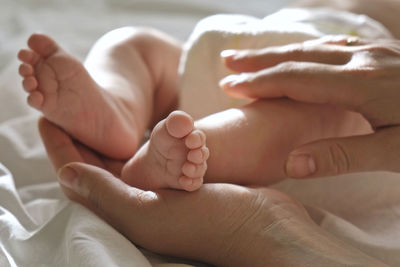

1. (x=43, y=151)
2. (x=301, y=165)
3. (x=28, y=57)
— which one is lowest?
(x=43, y=151)

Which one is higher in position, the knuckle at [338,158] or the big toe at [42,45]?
the big toe at [42,45]

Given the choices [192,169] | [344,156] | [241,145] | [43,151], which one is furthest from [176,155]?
[43,151]

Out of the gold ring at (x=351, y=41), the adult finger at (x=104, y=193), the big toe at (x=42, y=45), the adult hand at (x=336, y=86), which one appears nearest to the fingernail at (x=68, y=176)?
the adult finger at (x=104, y=193)

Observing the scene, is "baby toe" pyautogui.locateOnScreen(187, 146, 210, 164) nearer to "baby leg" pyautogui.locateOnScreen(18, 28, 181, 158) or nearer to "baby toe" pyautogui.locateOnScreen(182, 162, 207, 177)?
"baby toe" pyautogui.locateOnScreen(182, 162, 207, 177)

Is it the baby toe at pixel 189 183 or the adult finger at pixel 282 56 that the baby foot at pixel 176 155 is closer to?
the baby toe at pixel 189 183

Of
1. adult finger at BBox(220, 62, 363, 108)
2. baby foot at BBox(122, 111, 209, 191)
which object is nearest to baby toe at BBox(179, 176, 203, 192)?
baby foot at BBox(122, 111, 209, 191)

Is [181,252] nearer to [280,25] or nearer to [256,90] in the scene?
[256,90]

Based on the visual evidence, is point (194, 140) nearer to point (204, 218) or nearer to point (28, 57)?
point (204, 218)

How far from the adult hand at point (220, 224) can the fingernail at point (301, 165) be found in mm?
40

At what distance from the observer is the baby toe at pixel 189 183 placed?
2.17 feet

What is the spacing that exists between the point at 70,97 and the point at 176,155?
259 mm

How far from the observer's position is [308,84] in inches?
31.1

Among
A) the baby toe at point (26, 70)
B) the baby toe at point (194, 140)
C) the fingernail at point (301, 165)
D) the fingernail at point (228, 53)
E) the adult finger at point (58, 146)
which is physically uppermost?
the baby toe at point (26, 70)

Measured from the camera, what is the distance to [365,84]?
78cm
